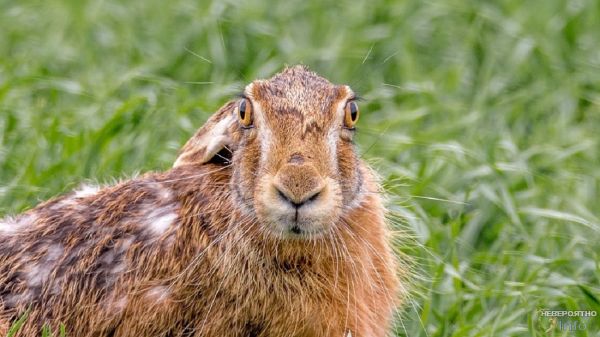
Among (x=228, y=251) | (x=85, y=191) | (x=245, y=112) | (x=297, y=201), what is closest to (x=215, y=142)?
(x=245, y=112)

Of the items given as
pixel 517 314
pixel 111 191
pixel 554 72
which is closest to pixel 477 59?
pixel 554 72

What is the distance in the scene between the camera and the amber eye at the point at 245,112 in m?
5.41

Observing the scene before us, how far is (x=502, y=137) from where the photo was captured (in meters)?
8.19

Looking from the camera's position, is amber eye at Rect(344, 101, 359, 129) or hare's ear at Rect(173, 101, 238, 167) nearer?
amber eye at Rect(344, 101, 359, 129)

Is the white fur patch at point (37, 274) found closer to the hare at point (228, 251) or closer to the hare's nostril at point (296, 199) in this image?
the hare at point (228, 251)

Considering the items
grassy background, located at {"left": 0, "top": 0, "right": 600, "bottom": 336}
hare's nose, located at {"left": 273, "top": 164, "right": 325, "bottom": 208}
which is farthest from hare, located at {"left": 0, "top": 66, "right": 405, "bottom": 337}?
grassy background, located at {"left": 0, "top": 0, "right": 600, "bottom": 336}

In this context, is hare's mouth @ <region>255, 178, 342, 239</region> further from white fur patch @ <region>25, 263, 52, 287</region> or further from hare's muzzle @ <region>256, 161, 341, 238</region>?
white fur patch @ <region>25, 263, 52, 287</region>

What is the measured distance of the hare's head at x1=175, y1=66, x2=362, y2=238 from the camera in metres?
5.02

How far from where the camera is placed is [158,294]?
18.0 feet

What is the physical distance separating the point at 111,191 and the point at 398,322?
1384mm

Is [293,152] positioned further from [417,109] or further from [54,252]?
[417,109]

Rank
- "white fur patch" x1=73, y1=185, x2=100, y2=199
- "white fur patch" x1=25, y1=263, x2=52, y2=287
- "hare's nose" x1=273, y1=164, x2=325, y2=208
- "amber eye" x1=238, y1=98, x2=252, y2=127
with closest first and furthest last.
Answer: "hare's nose" x1=273, y1=164, x2=325, y2=208, "amber eye" x1=238, y1=98, x2=252, y2=127, "white fur patch" x1=25, y1=263, x2=52, y2=287, "white fur patch" x1=73, y1=185, x2=100, y2=199

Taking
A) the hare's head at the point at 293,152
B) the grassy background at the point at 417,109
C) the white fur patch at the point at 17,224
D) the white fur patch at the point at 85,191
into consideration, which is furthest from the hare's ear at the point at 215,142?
the grassy background at the point at 417,109

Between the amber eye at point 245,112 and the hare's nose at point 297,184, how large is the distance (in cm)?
44
